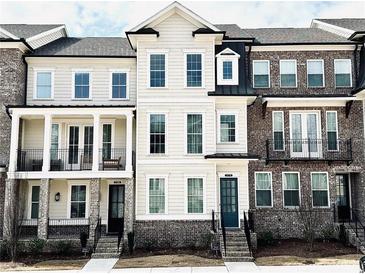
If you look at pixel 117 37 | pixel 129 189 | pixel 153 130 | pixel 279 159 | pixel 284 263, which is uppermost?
pixel 117 37

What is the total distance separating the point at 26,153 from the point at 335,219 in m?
15.8

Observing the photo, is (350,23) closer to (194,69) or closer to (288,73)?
(288,73)

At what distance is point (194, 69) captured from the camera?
747 inches

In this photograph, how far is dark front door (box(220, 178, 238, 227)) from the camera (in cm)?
1855

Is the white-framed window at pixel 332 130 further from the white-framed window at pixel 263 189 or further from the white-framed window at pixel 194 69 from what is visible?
the white-framed window at pixel 194 69

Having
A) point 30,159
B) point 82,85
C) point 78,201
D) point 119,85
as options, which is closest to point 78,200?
point 78,201

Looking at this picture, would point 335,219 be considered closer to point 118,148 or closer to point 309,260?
point 309,260

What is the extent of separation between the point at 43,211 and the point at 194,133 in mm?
7770

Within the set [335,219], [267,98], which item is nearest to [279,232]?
→ [335,219]

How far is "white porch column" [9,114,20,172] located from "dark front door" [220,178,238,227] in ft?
31.8

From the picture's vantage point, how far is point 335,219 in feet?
63.5

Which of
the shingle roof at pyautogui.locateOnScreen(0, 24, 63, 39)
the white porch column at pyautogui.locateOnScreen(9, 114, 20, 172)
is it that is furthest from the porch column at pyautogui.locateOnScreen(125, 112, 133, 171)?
the shingle roof at pyautogui.locateOnScreen(0, 24, 63, 39)

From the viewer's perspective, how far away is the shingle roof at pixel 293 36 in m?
20.9

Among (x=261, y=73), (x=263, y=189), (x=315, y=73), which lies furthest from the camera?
(x=261, y=73)
